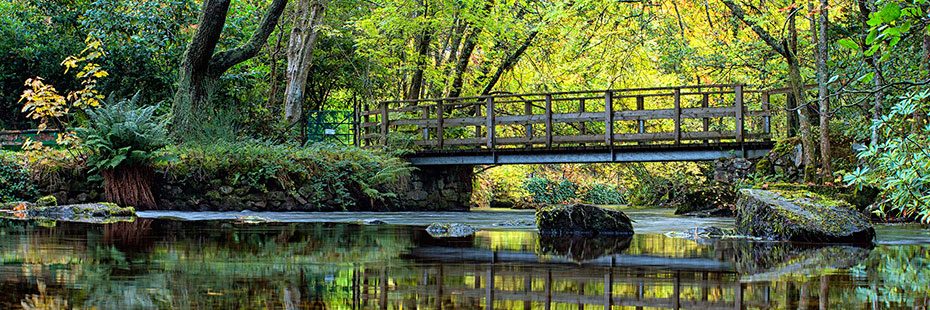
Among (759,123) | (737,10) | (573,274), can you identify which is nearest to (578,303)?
(573,274)

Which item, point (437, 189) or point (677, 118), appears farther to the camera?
point (437, 189)

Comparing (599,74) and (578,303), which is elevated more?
(599,74)

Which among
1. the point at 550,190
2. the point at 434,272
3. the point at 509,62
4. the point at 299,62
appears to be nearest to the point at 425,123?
the point at 299,62

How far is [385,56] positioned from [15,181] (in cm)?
955

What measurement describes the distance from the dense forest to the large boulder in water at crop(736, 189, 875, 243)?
5.72 metres

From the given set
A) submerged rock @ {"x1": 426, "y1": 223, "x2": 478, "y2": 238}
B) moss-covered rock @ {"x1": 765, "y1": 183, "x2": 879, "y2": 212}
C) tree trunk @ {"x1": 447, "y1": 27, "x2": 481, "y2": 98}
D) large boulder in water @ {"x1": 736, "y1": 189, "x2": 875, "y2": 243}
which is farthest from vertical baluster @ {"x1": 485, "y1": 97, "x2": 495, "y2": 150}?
large boulder in water @ {"x1": 736, "y1": 189, "x2": 875, "y2": 243}

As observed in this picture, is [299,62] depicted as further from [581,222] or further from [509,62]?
[581,222]

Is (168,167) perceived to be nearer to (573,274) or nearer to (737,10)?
(737,10)

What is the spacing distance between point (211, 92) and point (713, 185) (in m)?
9.07

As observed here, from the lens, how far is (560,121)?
20469 mm

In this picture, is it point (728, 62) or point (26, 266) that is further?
point (728, 62)

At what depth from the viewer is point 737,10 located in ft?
50.2

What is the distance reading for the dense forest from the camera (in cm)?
1700

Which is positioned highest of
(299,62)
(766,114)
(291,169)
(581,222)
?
(299,62)
